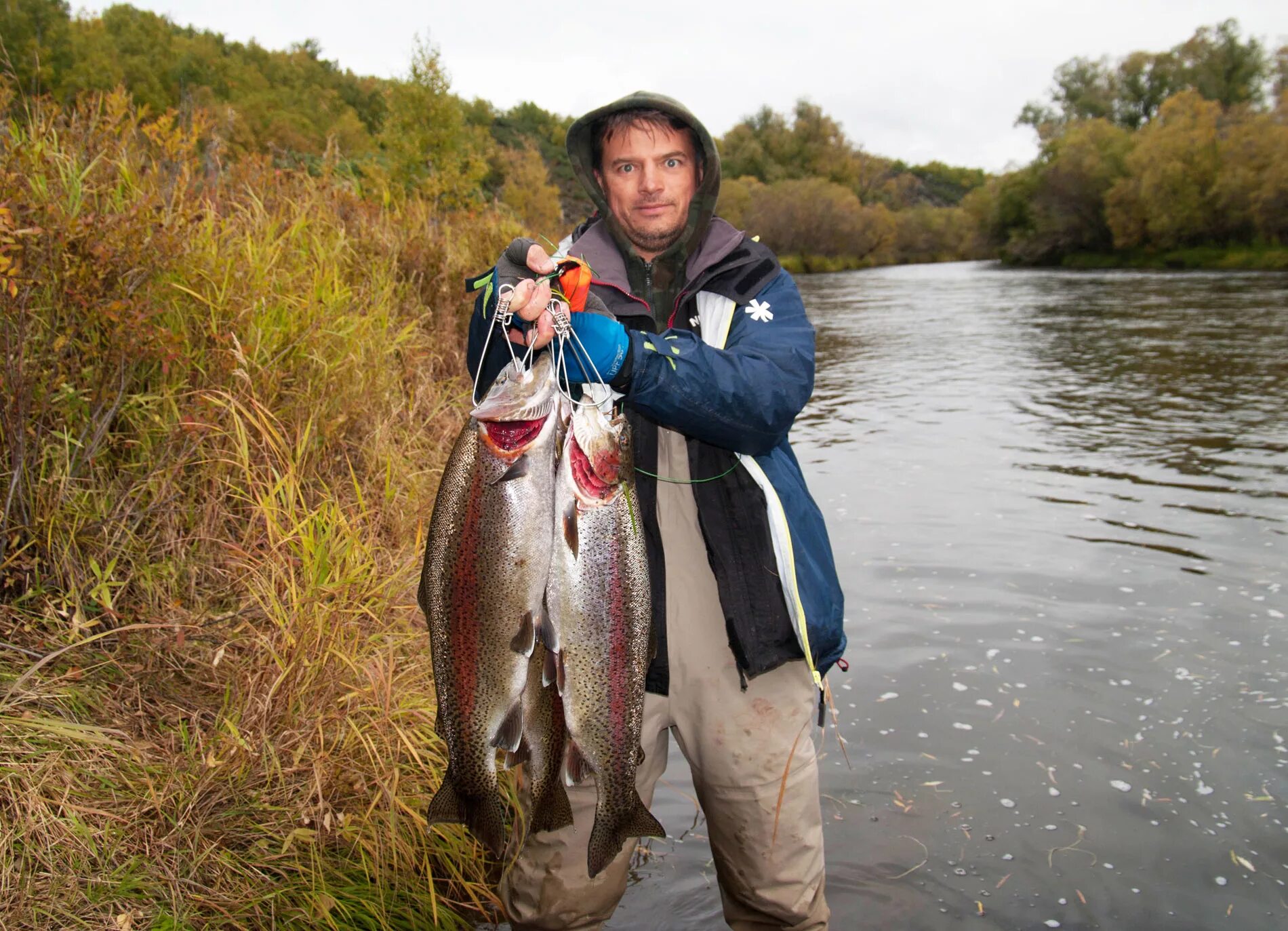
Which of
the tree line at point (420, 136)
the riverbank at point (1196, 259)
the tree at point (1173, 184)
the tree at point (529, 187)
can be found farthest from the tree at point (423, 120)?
the tree at point (1173, 184)

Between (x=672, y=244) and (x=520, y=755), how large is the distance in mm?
1672

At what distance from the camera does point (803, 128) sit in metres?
131

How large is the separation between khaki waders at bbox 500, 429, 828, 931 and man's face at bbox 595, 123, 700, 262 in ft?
2.20

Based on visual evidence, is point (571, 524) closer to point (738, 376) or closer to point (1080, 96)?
point (738, 376)

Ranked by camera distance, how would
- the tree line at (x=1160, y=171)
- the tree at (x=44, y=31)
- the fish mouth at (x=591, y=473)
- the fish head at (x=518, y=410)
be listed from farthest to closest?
the tree line at (x=1160, y=171), the tree at (x=44, y=31), the fish mouth at (x=591, y=473), the fish head at (x=518, y=410)

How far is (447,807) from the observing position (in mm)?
2463

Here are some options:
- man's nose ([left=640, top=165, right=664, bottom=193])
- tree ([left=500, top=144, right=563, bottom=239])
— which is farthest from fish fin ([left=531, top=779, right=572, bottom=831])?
tree ([left=500, top=144, right=563, bottom=239])

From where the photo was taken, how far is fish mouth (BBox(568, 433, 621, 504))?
220cm

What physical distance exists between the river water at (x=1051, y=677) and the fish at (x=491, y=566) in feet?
5.87

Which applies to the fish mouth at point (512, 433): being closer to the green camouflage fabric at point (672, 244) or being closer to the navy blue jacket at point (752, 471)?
the navy blue jacket at point (752, 471)

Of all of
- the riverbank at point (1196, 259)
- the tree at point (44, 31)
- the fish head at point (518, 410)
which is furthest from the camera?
the riverbank at point (1196, 259)

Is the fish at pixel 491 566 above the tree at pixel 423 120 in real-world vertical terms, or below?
below

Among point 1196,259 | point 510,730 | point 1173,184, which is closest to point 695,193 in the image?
point 510,730

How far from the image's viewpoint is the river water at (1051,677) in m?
3.98
